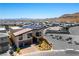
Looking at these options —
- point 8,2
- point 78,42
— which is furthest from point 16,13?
point 78,42

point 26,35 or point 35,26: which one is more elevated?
point 35,26

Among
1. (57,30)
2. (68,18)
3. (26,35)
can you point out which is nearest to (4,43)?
(26,35)

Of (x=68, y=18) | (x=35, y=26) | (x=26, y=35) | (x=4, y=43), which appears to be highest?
(x=68, y=18)

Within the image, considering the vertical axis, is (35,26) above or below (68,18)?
below

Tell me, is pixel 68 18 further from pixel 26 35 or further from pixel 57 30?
pixel 26 35

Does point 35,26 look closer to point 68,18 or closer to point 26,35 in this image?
point 26,35

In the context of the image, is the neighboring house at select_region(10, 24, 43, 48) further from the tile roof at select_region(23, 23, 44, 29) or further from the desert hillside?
the desert hillside

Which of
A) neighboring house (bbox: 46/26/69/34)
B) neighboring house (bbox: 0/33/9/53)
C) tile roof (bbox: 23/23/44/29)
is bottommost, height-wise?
neighboring house (bbox: 0/33/9/53)

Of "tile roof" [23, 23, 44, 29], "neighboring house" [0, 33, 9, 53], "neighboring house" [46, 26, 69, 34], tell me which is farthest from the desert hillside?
"neighboring house" [0, 33, 9, 53]

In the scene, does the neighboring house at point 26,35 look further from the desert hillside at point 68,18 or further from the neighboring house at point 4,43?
the desert hillside at point 68,18

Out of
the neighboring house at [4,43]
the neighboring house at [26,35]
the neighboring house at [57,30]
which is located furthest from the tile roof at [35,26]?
the neighboring house at [4,43]

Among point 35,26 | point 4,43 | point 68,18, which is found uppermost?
point 68,18
